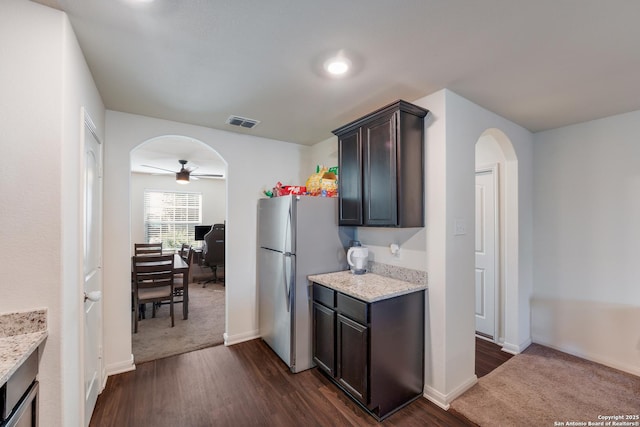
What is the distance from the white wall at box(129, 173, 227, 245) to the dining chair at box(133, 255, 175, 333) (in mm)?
2127

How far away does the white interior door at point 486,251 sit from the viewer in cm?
322

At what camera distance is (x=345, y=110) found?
258cm

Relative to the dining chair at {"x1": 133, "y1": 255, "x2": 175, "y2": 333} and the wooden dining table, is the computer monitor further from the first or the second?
the dining chair at {"x1": 133, "y1": 255, "x2": 175, "y2": 333}

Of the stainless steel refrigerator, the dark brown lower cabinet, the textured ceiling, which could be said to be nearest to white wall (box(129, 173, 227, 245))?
the stainless steel refrigerator

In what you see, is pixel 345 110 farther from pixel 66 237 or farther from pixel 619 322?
pixel 619 322

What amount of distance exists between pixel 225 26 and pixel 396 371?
8.14 ft

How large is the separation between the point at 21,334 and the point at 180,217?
19.7 feet

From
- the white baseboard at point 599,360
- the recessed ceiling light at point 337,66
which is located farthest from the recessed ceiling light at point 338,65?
the white baseboard at point 599,360

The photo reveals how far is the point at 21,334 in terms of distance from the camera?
3.97 feet

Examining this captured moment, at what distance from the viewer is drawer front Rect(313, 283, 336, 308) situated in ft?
7.75

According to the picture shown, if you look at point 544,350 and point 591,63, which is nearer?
point 591,63

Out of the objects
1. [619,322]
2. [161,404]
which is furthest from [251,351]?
[619,322]

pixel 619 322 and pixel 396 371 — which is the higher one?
pixel 619 322

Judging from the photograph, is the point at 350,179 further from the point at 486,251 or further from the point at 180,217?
the point at 180,217
